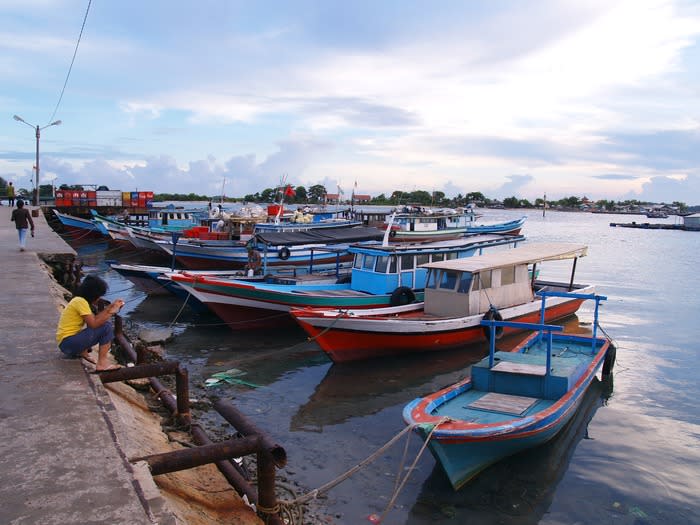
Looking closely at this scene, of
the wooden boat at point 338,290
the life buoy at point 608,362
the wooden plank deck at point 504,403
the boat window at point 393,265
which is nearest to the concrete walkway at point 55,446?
the wooden plank deck at point 504,403

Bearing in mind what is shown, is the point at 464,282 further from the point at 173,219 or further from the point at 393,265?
the point at 173,219

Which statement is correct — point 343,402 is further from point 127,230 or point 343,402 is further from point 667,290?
point 127,230

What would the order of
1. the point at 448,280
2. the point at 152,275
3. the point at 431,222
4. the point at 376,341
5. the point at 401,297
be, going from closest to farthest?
1. the point at 376,341
2. the point at 448,280
3. the point at 401,297
4. the point at 152,275
5. the point at 431,222

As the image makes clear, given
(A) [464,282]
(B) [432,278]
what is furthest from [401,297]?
(A) [464,282]

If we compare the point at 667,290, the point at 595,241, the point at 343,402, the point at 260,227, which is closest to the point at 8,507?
the point at 343,402

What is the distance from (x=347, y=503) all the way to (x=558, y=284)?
15.1m

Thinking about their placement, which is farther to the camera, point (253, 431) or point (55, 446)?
point (253, 431)

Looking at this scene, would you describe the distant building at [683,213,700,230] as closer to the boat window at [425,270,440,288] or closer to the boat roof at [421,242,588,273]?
the boat roof at [421,242,588,273]

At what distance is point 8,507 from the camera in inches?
150

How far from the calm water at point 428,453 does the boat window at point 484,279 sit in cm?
189

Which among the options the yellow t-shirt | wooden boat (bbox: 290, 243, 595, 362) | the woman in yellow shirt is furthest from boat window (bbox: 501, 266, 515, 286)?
the yellow t-shirt

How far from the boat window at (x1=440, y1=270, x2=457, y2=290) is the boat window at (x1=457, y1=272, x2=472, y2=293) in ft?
0.54

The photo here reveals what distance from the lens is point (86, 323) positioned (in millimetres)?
6648

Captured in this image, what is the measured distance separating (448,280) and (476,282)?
72 centimetres
